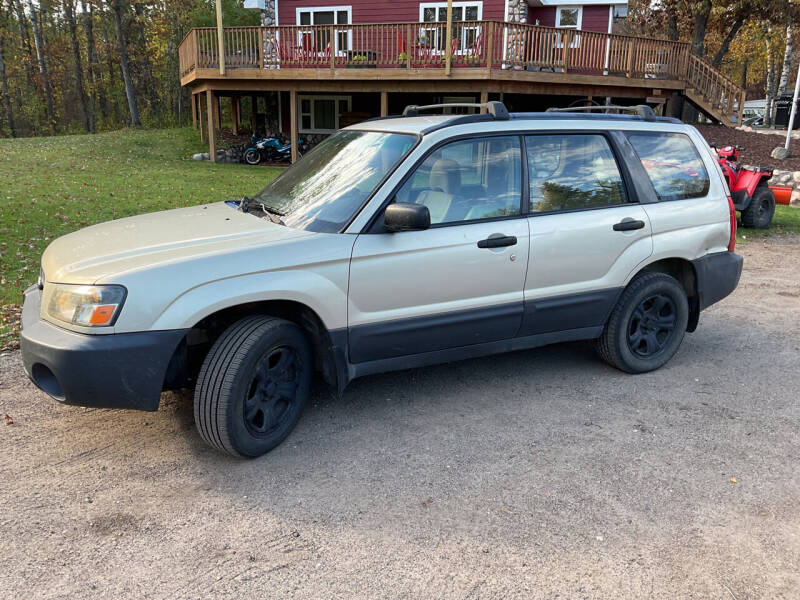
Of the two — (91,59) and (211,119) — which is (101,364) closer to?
(211,119)

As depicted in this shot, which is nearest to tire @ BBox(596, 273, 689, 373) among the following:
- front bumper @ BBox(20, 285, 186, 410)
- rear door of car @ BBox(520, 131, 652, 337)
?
rear door of car @ BBox(520, 131, 652, 337)

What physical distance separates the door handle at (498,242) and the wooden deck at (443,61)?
13.9 metres

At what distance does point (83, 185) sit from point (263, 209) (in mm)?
11072

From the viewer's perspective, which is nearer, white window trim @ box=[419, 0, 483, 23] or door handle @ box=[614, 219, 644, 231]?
door handle @ box=[614, 219, 644, 231]

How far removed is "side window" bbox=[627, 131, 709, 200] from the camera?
4.70m

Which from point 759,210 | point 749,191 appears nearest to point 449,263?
point 749,191

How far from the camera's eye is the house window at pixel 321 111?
2445 cm

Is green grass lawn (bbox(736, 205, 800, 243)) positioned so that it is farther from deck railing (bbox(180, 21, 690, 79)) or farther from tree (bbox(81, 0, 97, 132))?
tree (bbox(81, 0, 97, 132))

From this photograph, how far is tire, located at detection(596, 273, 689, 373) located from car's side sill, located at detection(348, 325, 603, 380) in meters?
0.15

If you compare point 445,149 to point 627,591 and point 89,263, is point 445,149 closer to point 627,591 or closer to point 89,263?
point 89,263

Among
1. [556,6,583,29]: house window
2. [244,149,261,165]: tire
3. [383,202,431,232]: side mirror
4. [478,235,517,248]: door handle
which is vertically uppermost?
[556,6,583,29]: house window

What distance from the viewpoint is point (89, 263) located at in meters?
3.34

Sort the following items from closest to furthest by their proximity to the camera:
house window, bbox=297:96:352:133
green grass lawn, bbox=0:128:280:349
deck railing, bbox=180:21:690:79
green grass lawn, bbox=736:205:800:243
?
green grass lawn, bbox=0:128:280:349, green grass lawn, bbox=736:205:800:243, deck railing, bbox=180:21:690:79, house window, bbox=297:96:352:133

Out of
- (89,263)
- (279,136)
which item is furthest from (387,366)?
(279,136)
